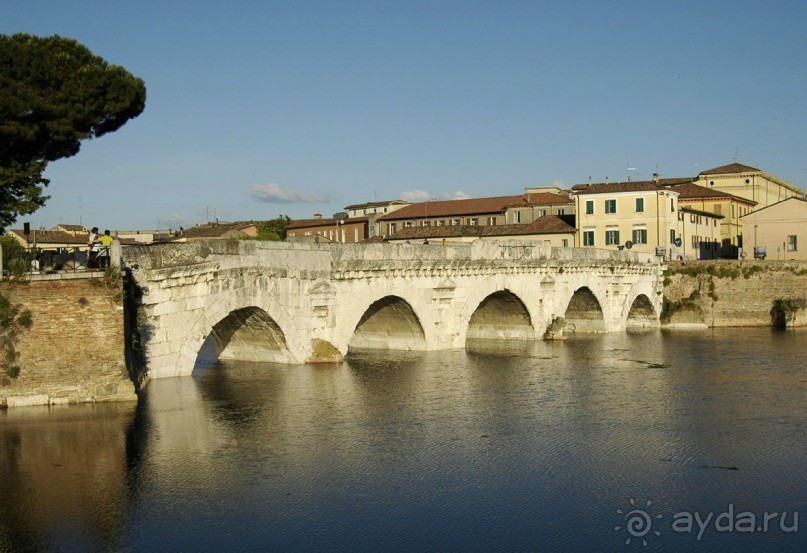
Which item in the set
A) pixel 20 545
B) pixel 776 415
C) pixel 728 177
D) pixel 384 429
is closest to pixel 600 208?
pixel 728 177

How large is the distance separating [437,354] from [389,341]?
2.51 m

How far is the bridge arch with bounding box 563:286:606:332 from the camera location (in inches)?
1881

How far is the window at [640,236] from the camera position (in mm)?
58812

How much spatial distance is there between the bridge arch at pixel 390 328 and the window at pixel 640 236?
85.4 ft

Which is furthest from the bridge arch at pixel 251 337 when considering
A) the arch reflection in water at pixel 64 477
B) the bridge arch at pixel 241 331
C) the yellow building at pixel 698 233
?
the yellow building at pixel 698 233

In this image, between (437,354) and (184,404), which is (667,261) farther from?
(184,404)

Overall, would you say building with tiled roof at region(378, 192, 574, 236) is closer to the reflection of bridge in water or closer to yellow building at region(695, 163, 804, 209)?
yellow building at region(695, 163, 804, 209)

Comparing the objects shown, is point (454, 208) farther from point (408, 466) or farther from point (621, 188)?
point (408, 466)

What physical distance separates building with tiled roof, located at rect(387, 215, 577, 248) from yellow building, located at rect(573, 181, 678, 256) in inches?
71.7

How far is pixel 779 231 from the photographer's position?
196 ft

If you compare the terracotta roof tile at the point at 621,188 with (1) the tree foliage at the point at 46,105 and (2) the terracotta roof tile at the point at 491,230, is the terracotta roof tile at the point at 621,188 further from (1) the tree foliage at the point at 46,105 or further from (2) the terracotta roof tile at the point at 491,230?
(1) the tree foliage at the point at 46,105

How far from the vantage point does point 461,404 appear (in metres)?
26.2

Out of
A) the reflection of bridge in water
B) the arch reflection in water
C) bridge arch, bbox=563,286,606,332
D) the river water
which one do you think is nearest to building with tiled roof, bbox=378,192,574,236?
bridge arch, bbox=563,286,606,332

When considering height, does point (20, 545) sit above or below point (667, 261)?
below
